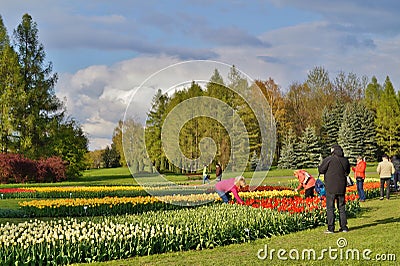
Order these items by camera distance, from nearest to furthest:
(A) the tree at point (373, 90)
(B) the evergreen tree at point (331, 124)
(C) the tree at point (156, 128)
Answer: (C) the tree at point (156, 128) < (B) the evergreen tree at point (331, 124) < (A) the tree at point (373, 90)

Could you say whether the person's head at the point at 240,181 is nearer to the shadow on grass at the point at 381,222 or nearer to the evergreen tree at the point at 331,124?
the shadow on grass at the point at 381,222

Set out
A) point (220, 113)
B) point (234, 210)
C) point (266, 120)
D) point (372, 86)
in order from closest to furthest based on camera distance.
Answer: point (234, 210) < point (220, 113) < point (266, 120) < point (372, 86)

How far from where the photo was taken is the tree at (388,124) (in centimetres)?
5741

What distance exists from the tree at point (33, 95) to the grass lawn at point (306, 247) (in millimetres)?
37835

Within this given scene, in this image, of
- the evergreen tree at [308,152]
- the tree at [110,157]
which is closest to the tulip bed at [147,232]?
the evergreen tree at [308,152]

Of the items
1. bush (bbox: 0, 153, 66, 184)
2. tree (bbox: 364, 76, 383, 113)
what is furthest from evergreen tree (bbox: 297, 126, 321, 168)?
bush (bbox: 0, 153, 66, 184)

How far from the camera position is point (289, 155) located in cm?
5166

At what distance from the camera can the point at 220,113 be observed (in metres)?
15.0

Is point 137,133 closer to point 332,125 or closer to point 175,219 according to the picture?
point 175,219

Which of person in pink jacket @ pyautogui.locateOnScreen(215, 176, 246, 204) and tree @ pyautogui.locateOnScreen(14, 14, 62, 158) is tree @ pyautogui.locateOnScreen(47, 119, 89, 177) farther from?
person in pink jacket @ pyautogui.locateOnScreen(215, 176, 246, 204)

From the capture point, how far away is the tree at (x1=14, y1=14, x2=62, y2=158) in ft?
149

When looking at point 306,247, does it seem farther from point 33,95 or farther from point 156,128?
point 33,95

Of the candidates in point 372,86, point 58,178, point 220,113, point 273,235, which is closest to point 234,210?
point 273,235

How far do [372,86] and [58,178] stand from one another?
54951 mm
